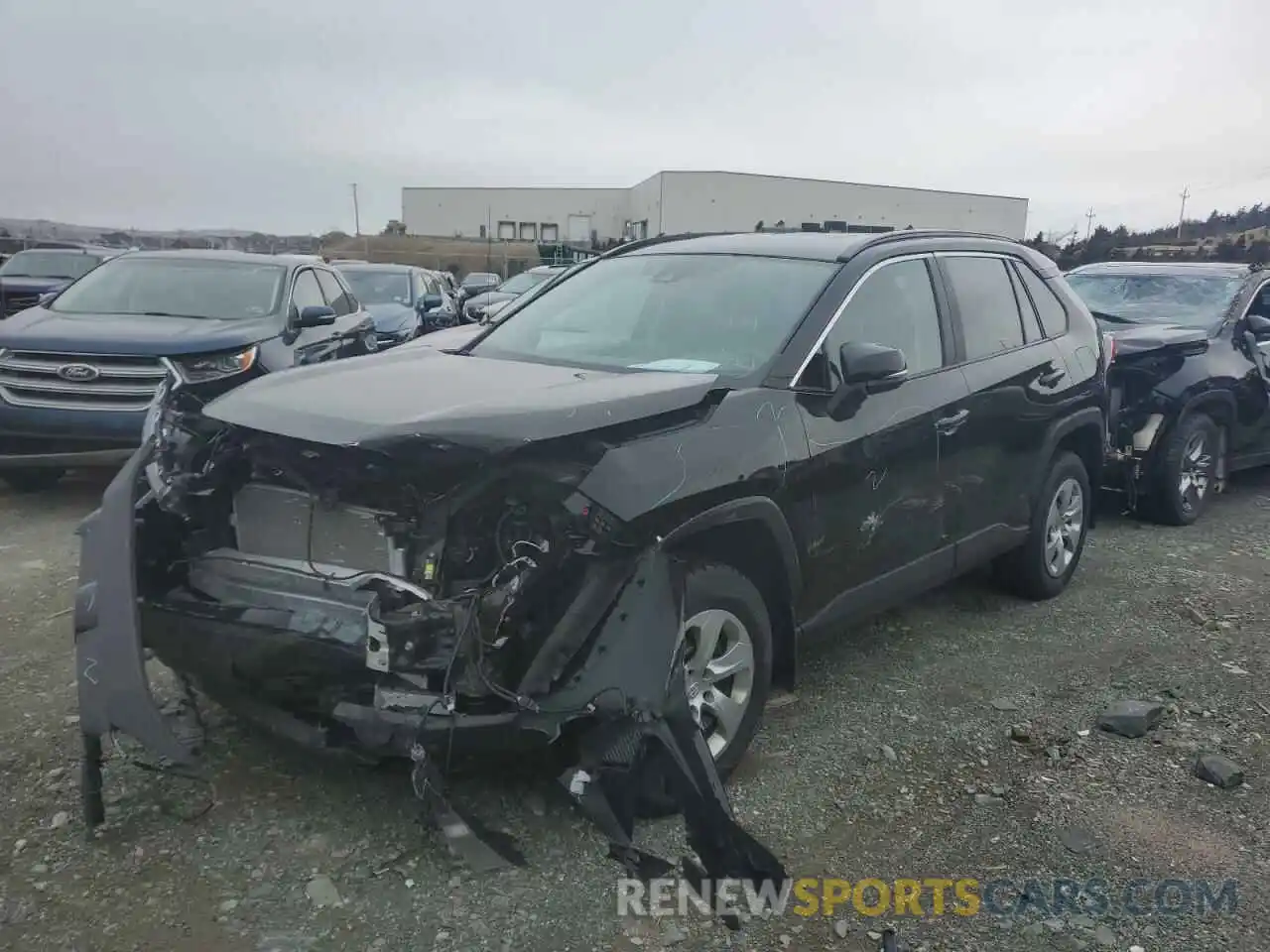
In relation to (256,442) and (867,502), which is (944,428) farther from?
(256,442)

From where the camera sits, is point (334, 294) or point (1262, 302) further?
point (334, 294)

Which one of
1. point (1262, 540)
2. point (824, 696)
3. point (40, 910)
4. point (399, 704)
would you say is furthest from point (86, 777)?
point (1262, 540)

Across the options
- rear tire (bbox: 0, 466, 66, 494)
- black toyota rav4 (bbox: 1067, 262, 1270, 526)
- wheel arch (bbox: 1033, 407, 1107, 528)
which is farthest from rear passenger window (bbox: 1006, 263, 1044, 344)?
rear tire (bbox: 0, 466, 66, 494)

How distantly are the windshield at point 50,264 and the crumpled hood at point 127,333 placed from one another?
10.6 m

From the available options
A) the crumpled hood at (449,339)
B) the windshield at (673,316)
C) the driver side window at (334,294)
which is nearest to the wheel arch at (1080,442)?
Answer: the windshield at (673,316)

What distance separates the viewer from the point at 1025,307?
5.28 m

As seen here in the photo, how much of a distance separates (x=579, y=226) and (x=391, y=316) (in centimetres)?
5288

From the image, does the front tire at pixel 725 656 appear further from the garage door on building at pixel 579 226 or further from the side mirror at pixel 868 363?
the garage door on building at pixel 579 226

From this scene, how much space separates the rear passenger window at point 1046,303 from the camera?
5.38 metres

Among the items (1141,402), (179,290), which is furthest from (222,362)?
(1141,402)

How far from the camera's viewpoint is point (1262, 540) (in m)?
6.97

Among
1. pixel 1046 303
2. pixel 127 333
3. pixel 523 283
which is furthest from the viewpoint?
pixel 523 283

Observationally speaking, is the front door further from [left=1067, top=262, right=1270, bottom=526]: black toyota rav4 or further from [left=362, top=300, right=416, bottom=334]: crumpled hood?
[left=362, top=300, right=416, bottom=334]: crumpled hood

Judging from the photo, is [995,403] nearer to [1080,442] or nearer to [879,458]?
[879,458]
